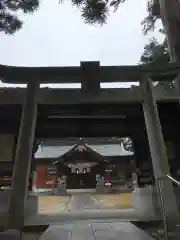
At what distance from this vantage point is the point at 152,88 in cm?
578

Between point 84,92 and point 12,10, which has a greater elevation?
point 12,10

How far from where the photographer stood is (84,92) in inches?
226

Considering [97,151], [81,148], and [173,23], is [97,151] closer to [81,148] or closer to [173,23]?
[81,148]

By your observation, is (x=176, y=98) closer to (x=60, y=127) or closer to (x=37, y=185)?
(x=60, y=127)

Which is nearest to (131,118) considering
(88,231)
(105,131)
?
(105,131)

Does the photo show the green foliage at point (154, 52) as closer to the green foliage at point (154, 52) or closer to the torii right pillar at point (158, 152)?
the green foliage at point (154, 52)

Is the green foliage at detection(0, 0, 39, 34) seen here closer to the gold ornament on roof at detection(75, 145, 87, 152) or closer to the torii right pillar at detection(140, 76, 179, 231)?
the torii right pillar at detection(140, 76, 179, 231)

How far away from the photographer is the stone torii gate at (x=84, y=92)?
4.75 metres

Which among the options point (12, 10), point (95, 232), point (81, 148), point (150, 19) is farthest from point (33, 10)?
point (81, 148)

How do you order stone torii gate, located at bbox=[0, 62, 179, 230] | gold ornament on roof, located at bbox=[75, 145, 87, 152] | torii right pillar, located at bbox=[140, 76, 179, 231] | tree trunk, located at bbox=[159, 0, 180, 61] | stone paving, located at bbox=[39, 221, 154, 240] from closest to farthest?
stone paving, located at bbox=[39, 221, 154, 240] → torii right pillar, located at bbox=[140, 76, 179, 231] → stone torii gate, located at bbox=[0, 62, 179, 230] → tree trunk, located at bbox=[159, 0, 180, 61] → gold ornament on roof, located at bbox=[75, 145, 87, 152]

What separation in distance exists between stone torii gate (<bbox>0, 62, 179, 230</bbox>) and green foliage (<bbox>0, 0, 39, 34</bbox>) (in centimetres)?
302

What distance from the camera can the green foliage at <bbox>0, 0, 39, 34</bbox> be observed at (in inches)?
323

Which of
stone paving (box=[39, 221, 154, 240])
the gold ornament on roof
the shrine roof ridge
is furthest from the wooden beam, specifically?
the gold ornament on roof

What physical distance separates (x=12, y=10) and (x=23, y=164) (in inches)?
209
